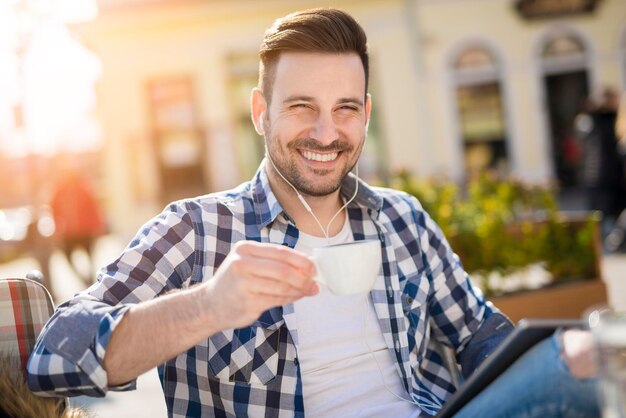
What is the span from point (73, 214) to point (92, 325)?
7095 mm

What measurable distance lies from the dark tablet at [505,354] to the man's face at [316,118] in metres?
0.76

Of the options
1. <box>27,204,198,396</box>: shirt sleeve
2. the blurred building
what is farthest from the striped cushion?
the blurred building

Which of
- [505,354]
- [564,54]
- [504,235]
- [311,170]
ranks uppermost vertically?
[564,54]

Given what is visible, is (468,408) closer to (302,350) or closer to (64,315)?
(302,350)

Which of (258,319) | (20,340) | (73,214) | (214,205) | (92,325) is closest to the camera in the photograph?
(92,325)

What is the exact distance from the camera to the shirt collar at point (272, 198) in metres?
2.16

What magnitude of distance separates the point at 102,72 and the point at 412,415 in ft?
45.2

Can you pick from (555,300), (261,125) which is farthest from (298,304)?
(555,300)

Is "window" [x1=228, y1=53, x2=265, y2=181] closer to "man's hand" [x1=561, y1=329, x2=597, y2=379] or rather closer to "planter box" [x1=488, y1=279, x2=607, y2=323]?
"planter box" [x1=488, y1=279, x2=607, y2=323]

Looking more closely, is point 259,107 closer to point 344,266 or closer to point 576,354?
point 344,266

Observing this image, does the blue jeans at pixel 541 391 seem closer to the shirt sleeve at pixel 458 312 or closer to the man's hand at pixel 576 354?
the man's hand at pixel 576 354

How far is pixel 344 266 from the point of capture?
4.66ft

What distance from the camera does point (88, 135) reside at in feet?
107

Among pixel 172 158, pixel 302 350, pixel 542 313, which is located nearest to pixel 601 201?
pixel 542 313
